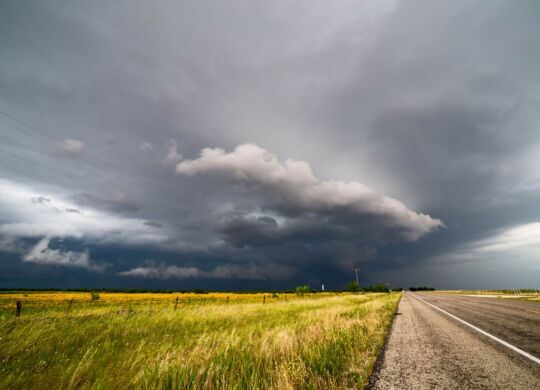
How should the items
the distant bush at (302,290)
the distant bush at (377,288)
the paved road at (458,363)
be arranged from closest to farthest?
the paved road at (458,363) → the distant bush at (302,290) → the distant bush at (377,288)

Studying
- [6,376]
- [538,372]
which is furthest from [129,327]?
[538,372]

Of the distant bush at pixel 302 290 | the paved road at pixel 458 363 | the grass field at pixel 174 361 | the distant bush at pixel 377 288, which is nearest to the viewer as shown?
the grass field at pixel 174 361

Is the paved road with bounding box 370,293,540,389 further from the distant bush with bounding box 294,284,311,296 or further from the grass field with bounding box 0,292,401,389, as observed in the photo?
the distant bush with bounding box 294,284,311,296

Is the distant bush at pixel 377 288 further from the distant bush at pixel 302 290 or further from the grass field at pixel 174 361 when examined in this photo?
the grass field at pixel 174 361

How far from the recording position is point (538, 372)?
4.85 m

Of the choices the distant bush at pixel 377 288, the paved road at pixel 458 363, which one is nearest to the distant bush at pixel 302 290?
the paved road at pixel 458 363

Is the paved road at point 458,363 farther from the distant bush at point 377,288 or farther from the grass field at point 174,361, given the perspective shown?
the distant bush at point 377,288

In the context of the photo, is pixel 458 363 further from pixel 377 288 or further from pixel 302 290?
pixel 377 288

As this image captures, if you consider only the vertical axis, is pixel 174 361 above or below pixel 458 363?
above

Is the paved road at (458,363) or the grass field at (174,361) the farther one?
the paved road at (458,363)

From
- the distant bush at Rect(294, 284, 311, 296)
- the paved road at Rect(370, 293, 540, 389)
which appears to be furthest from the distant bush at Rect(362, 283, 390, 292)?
the paved road at Rect(370, 293, 540, 389)

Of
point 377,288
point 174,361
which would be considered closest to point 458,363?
point 174,361

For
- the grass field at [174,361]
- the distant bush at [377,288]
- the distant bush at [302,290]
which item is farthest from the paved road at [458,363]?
the distant bush at [377,288]

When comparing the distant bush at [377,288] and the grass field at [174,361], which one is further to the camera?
the distant bush at [377,288]
